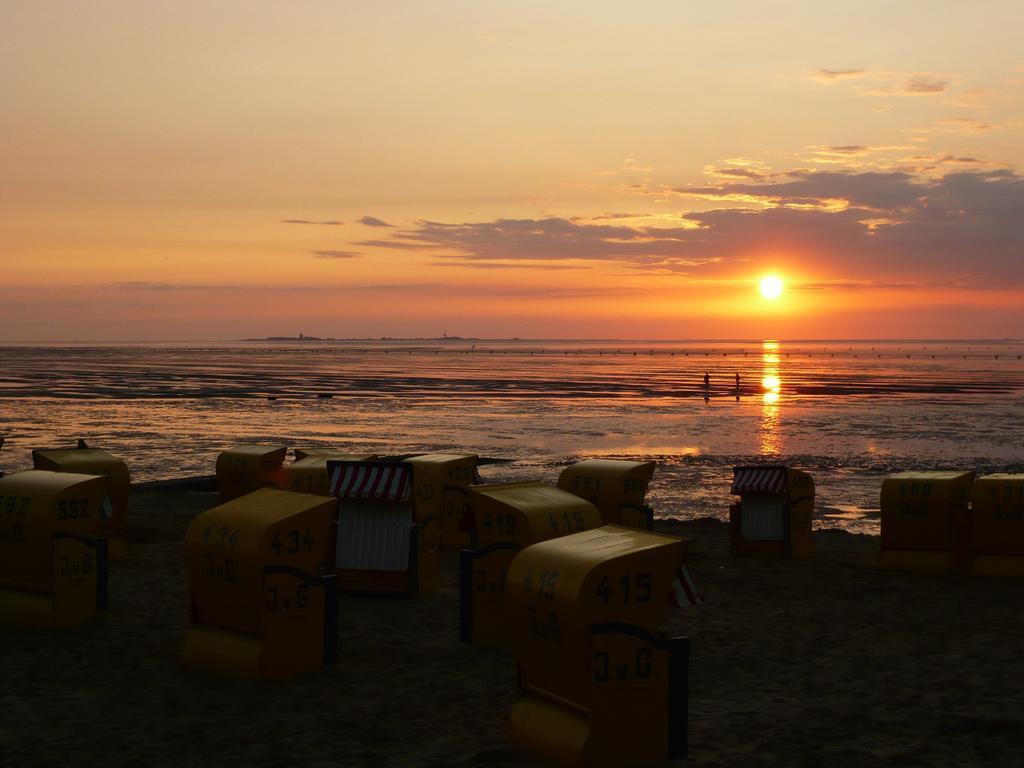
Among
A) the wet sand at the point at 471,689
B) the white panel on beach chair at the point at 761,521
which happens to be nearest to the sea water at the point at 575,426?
the white panel on beach chair at the point at 761,521

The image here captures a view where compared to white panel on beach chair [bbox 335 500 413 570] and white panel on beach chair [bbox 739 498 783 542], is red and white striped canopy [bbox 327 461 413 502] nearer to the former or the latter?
white panel on beach chair [bbox 335 500 413 570]

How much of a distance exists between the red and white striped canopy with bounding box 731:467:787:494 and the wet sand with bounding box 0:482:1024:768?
3705 mm

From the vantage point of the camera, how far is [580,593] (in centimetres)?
877

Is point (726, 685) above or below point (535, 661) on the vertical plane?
below

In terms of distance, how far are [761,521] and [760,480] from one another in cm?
80

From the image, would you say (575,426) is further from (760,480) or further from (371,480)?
(371,480)

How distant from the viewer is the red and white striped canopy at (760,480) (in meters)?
20.7

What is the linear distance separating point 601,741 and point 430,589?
8177 millimetres

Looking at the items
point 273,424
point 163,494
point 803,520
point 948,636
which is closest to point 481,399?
point 273,424

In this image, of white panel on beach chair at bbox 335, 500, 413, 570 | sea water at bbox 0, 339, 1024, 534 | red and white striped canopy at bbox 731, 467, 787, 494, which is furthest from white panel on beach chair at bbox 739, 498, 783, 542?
white panel on beach chair at bbox 335, 500, 413, 570

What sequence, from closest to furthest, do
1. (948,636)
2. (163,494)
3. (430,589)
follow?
1. (948,636)
2. (430,589)
3. (163,494)

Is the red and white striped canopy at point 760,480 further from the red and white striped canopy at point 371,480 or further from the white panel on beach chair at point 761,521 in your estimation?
the red and white striped canopy at point 371,480

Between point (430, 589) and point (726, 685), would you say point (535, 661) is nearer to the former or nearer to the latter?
point (726, 685)

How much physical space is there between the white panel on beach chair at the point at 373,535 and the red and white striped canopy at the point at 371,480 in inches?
11.6
